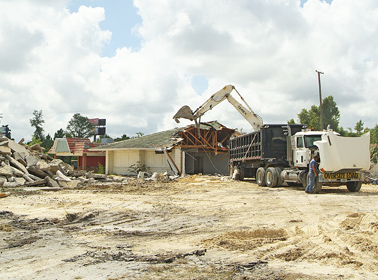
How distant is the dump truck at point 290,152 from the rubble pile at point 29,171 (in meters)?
7.86

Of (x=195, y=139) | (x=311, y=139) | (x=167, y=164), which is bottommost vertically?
(x=167, y=164)

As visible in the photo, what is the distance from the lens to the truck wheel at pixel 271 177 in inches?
762

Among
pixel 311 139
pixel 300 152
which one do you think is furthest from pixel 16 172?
pixel 311 139

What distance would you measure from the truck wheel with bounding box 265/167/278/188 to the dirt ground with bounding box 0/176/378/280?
6843 millimetres

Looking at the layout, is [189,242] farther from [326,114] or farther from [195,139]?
[326,114]

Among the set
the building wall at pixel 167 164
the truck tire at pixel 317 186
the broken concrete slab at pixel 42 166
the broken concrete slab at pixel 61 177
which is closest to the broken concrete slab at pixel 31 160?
the broken concrete slab at pixel 42 166

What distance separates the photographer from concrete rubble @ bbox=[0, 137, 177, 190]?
19.4 metres

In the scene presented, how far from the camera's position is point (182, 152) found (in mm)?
32562

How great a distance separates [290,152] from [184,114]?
899 centimetres

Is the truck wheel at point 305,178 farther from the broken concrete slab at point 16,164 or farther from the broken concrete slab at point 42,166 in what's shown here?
the broken concrete slab at point 16,164

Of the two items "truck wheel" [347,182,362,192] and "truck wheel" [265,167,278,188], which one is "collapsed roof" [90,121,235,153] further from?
"truck wheel" [347,182,362,192]

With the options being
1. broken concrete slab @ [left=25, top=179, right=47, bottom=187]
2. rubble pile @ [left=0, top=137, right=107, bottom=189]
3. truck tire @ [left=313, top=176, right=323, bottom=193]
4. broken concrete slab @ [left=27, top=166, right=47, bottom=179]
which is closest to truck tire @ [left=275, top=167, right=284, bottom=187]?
truck tire @ [left=313, top=176, right=323, bottom=193]

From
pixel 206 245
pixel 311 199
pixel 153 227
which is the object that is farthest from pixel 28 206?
pixel 311 199

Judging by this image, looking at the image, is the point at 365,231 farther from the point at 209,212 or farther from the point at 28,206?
the point at 28,206
